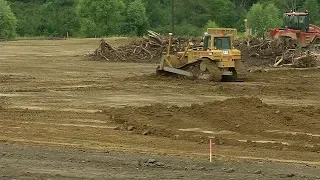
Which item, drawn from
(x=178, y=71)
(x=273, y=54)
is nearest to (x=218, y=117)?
(x=178, y=71)

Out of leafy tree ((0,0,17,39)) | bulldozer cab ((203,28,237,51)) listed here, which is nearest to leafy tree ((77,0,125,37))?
leafy tree ((0,0,17,39))

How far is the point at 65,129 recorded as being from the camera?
16672 millimetres

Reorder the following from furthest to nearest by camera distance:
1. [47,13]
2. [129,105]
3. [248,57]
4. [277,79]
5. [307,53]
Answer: [47,13], [248,57], [307,53], [277,79], [129,105]

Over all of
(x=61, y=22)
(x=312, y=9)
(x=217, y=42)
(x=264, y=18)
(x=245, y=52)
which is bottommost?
(x=61, y=22)

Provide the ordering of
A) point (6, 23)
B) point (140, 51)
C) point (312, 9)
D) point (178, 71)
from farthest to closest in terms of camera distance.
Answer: point (312, 9) → point (6, 23) → point (140, 51) → point (178, 71)

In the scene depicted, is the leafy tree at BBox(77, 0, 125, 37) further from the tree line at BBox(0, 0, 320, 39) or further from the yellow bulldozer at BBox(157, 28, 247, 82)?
the yellow bulldozer at BBox(157, 28, 247, 82)

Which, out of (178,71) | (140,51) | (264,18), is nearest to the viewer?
(178,71)

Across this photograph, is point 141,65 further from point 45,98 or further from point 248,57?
point 45,98

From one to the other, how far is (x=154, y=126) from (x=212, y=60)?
10.7 m

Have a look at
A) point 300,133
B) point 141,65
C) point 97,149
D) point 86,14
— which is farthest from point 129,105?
point 86,14

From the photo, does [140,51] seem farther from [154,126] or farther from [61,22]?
[61,22]

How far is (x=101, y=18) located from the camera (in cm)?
7912

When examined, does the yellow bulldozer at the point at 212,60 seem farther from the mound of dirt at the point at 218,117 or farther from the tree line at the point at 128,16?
the tree line at the point at 128,16

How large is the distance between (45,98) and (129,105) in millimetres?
3239
